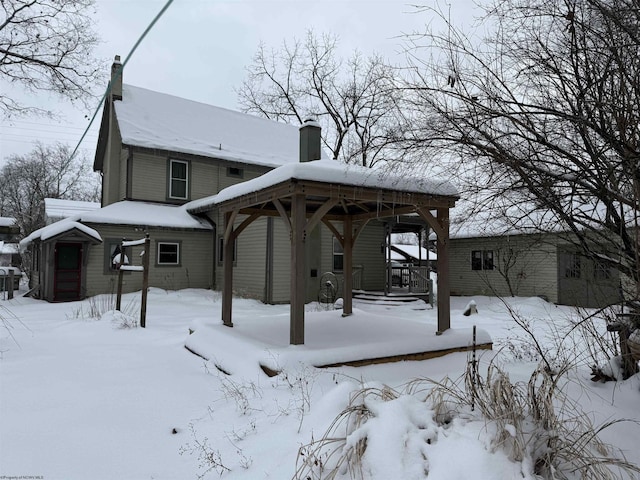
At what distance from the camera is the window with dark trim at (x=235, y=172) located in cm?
1953

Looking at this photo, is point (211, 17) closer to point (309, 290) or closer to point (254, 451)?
point (254, 451)

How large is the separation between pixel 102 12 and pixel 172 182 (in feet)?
24.2

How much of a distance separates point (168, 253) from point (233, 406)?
13152 mm

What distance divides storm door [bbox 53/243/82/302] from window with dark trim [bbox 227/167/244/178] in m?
6.82

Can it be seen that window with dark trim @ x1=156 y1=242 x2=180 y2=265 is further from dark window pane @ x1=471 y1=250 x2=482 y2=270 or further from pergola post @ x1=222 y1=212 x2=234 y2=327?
dark window pane @ x1=471 y1=250 x2=482 y2=270

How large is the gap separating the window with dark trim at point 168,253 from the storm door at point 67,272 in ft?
8.63

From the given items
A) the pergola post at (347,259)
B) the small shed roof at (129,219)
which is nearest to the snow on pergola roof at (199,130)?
the small shed roof at (129,219)

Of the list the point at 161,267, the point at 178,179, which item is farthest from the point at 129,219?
the point at 178,179

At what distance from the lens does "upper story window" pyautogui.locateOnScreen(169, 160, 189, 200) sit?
60.0 feet

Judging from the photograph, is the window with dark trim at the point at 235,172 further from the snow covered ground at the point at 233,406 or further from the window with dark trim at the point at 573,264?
the window with dark trim at the point at 573,264

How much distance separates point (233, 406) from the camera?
4551mm

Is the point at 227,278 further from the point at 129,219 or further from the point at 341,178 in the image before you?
the point at 129,219

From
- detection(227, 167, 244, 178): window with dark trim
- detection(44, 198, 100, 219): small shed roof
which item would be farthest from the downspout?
detection(44, 198, 100, 219): small shed roof

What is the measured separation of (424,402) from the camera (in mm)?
3061
